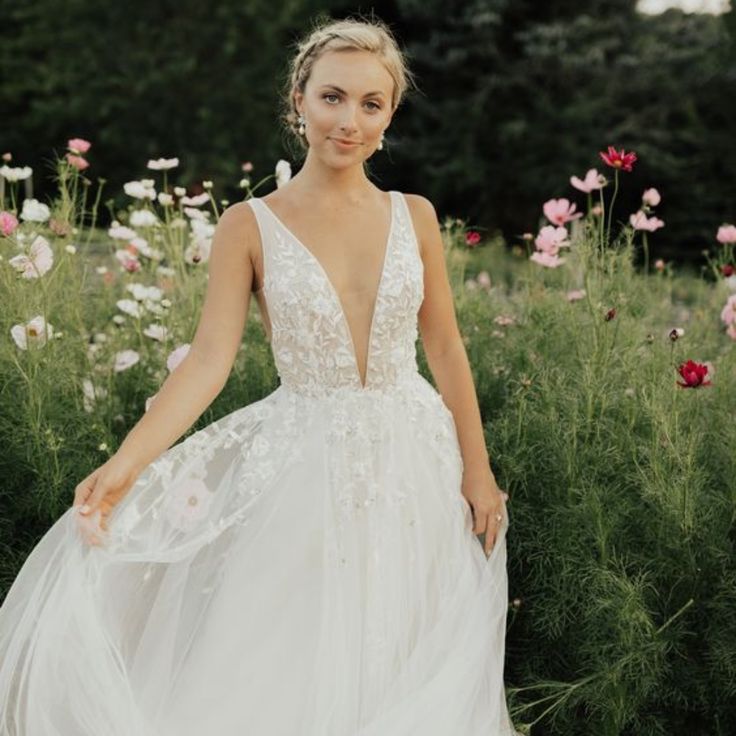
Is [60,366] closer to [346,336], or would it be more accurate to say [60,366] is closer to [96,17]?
[346,336]

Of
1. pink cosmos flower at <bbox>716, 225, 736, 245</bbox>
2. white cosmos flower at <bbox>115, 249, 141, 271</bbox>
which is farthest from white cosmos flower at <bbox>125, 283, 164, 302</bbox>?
pink cosmos flower at <bbox>716, 225, 736, 245</bbox>

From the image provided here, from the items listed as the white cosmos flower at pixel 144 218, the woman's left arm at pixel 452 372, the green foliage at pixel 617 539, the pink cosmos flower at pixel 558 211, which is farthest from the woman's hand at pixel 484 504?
the white cosmos flower at pixel 144 218

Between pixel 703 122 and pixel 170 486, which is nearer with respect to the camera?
pixel 170 486

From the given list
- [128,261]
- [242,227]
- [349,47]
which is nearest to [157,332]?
[128,261]

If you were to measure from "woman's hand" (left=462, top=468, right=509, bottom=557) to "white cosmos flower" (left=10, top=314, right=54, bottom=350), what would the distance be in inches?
47.7

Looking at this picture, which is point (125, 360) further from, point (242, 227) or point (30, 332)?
point (242, 227)

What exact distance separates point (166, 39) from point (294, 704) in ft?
47.1

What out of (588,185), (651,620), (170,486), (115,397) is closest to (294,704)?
(170,486)

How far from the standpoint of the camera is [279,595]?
2379 mm

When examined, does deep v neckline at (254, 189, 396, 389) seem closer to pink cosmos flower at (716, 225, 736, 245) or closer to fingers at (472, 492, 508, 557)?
fingers at (472, 492, 508, 557)

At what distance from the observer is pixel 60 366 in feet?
10.7

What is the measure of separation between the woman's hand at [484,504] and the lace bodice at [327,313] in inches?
11.6

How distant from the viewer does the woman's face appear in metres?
2.44

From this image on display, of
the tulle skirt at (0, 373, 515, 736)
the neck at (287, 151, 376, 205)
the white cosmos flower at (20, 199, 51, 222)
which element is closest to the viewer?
the tulle skirt at (0, 373, 515, 736)
